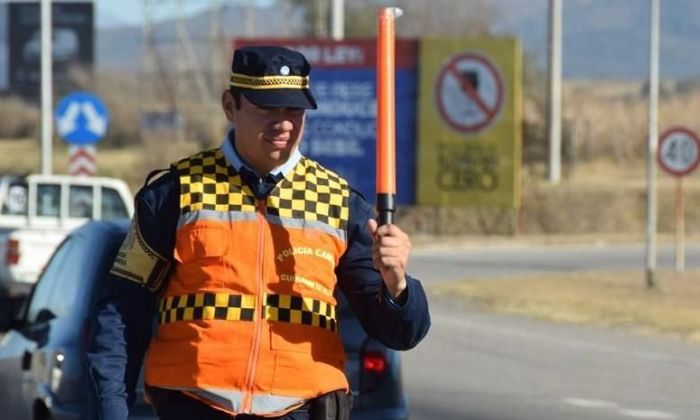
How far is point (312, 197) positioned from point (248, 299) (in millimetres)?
352

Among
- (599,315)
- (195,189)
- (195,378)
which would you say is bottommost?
(599,315)

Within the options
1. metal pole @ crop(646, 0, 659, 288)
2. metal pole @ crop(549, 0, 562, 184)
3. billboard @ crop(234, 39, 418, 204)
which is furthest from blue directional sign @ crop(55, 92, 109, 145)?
metal pole @ crop(549, 0, 562, 184)

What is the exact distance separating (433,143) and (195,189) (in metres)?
28.2

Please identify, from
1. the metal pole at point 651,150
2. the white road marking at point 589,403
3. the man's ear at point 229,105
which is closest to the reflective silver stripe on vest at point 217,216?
the man's ear at point 229,105

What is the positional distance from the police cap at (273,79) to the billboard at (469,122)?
27.5 meters

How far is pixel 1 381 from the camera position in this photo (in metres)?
9.38

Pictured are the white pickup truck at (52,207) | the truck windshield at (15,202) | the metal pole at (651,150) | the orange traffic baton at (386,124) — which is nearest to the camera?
the orange traffic baton at (386,124)

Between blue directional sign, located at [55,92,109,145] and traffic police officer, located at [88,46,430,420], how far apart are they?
2453 cm

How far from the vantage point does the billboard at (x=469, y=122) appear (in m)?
32.6

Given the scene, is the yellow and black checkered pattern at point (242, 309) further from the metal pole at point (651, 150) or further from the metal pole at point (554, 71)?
the metal pole at point (554, 71)

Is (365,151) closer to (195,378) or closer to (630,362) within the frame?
(630,362)

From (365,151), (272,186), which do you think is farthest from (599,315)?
(272,186)

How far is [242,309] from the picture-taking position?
4816mm

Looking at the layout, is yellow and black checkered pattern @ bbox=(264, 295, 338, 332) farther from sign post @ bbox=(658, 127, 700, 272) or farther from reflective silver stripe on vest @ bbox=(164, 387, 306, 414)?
sign post @ bbox=(658, 127, 700, 272)
